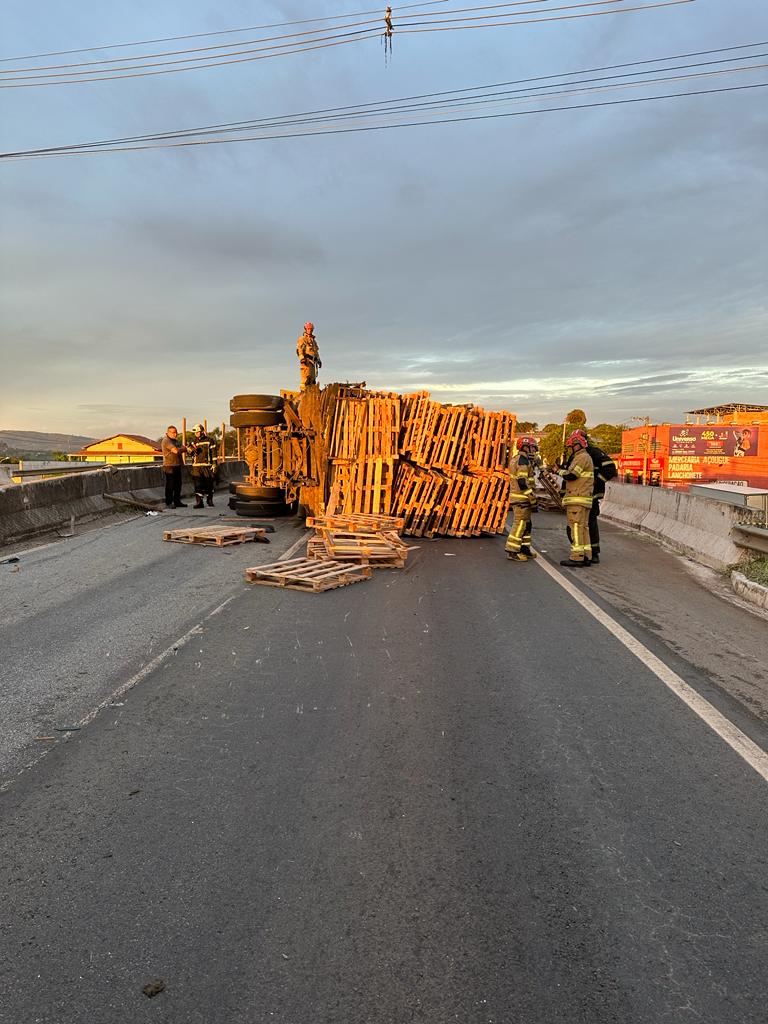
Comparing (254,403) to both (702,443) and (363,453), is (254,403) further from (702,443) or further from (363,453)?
(702,443)

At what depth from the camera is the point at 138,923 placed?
2.50 metres

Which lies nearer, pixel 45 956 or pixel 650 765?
pixel 45 956

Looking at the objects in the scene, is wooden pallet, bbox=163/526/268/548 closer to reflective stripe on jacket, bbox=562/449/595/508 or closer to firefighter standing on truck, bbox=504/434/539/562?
firefighter standing on truck, bbox=504/434/539/562

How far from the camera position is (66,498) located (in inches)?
547

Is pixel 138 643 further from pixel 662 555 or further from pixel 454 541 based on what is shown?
pixel 662 555

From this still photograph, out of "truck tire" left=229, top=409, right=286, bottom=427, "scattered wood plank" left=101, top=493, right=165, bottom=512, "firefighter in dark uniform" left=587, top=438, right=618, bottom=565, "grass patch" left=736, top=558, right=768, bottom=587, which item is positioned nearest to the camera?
"grass patch" left=736, top=558, right=768, bottom=587

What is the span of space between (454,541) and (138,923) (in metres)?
10.6

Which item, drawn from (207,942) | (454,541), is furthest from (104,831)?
(454,541)

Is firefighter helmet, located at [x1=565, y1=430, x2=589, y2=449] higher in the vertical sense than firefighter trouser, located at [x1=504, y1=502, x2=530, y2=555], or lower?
higher

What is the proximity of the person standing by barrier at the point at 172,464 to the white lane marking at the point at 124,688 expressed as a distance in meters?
10.3

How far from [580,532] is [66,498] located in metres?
10.4

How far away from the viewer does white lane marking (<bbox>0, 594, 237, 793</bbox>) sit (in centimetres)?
368

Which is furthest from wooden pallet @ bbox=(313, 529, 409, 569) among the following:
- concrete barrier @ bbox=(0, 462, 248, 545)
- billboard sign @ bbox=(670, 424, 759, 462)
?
billboard sign @ bbox=(670, 424, 759, 462)

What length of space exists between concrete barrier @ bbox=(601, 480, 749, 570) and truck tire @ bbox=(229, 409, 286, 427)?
27.8 ft
